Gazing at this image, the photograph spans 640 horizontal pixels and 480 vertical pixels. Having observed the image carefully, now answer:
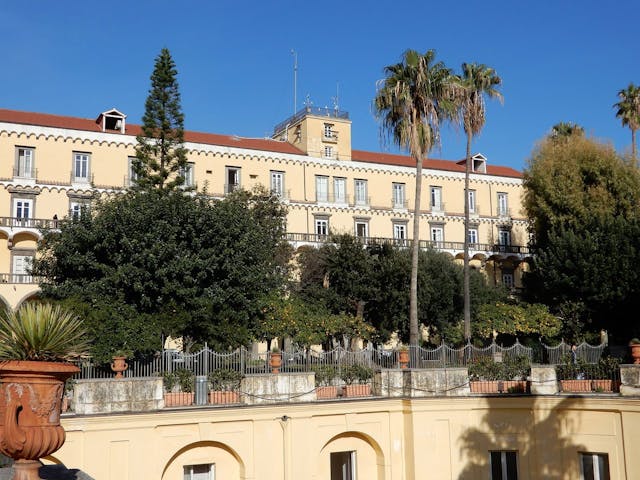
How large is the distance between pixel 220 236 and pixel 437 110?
10.3m

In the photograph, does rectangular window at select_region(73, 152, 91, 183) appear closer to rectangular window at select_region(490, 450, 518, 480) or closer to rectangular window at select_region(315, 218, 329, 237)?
rectangular window at select_region(315, 218, 329, 237)

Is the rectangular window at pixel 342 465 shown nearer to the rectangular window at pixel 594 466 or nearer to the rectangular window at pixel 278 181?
the rectangular window at pixel 594 466

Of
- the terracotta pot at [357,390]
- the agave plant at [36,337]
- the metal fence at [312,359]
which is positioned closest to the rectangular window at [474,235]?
the metal fence at [312,359]

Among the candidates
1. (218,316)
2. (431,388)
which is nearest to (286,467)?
(431,388)

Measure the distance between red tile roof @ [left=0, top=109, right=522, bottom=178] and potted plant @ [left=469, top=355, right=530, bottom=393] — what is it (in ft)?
98.7

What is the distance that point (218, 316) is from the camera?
2589cm

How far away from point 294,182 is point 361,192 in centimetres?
550

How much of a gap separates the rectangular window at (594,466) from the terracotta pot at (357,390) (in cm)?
628

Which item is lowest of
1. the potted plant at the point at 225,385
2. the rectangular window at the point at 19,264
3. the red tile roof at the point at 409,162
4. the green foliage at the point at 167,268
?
the potted plant at the point at 225,385

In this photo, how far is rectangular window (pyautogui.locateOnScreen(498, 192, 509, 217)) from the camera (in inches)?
2258

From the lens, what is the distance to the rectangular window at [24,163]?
137 feet

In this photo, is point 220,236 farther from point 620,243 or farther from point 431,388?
point 620,243

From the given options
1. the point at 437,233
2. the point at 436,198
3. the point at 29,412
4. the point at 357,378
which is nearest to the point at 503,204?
the point at 436,198

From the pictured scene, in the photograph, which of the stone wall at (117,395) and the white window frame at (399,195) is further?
the white window frame at (399,195)
